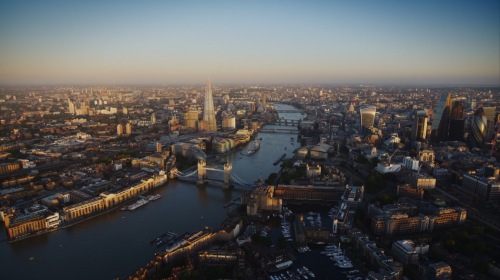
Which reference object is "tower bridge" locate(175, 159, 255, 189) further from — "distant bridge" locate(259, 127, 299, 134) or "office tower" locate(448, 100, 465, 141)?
"office tower" locate(448, 100, 465, 141)

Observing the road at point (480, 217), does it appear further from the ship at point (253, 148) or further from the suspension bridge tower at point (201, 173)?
the ship at point (253, 148)

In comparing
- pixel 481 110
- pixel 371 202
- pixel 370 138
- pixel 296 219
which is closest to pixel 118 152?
pixel 296 219

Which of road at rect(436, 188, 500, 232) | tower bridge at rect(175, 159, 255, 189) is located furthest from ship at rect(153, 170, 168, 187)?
road at rect(436, 188, 500, 232)

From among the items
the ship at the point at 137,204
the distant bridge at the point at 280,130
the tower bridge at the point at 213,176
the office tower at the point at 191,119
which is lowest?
the distant bridge at the point at 280,130

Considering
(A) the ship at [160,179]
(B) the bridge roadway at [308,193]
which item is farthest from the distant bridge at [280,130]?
(B) the bridge roadway at [308,193]

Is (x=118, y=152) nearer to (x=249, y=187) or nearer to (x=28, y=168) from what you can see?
(x=28, y=168)
